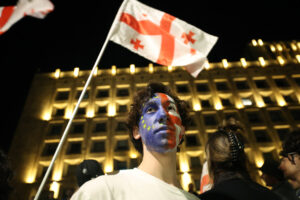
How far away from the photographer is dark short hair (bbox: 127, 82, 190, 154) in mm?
2492

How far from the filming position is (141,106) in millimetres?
2506

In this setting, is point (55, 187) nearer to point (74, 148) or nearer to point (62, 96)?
point (74, 148)

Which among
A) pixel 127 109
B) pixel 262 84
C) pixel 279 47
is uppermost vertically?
pixel 279 47

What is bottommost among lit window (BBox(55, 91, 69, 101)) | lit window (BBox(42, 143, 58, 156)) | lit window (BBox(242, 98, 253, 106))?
lit window (BBox(42, 143, 58, 156))

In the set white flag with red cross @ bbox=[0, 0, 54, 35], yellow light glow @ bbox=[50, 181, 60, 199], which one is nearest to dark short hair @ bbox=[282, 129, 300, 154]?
white flag with red cross @ bbox=[0, 0, 54, 35]

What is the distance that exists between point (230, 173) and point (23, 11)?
15.5 ft

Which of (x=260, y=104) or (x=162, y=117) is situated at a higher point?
(x=162, y=117)

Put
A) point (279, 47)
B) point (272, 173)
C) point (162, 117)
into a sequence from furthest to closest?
point (279, 47) → point (272, 173) → point (162, 117)

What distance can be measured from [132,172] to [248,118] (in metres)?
23.0

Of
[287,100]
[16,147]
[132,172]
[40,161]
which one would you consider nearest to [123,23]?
[132,172]

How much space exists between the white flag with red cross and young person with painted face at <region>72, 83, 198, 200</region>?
296 cm

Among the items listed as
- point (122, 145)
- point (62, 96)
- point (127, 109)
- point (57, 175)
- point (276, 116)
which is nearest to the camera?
point (57, 175)

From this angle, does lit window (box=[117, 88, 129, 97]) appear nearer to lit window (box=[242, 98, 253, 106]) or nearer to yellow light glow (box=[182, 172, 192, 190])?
yellow light glow (box=[182, 172, 192, 190])

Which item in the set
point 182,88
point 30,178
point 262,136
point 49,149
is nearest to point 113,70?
point 182,88
